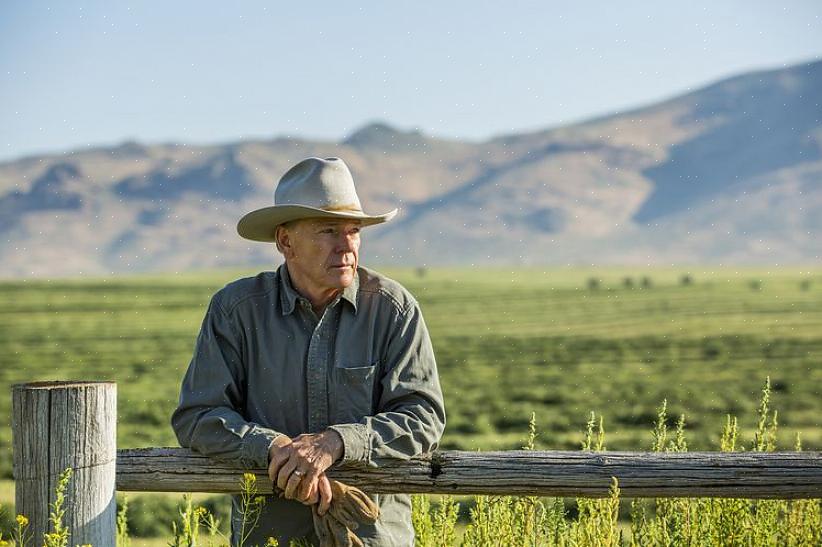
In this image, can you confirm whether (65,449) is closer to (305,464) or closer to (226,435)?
(226,435)

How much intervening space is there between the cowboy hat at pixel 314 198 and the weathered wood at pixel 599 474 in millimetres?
726

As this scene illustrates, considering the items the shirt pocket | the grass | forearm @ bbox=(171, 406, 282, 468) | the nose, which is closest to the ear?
the nose

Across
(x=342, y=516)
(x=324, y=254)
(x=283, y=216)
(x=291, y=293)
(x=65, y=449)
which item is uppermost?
(x=283, y=216)

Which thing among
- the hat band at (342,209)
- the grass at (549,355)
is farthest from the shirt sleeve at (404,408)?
the grass at (549,355)

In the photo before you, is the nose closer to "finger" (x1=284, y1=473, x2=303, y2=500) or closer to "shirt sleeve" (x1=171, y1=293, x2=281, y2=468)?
"shirt sleeve" (x1=171, y1=293, x2=281, y2=468)

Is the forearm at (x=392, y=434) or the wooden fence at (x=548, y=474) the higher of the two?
the forearm at (x=392, y=434)

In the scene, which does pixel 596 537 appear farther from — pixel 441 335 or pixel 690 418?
pixel 441 335

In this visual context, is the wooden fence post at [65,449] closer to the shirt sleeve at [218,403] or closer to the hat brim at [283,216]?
the shirt sleeve at [218,403]

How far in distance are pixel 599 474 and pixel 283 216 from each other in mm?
1195

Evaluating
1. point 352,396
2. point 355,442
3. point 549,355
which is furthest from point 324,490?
point 549,355

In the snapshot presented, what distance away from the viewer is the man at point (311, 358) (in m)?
3.49

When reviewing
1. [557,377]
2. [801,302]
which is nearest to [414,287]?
[801,302]

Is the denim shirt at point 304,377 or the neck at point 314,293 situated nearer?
the denim shirt at point 304,377

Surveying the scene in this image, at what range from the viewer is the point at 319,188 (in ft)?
11.7
